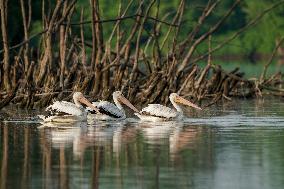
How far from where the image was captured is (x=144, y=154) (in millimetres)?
14578

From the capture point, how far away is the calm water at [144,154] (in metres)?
12.1

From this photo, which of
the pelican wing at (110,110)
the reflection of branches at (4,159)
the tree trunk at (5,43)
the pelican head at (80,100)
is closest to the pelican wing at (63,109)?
the pelican wing at (110,110)

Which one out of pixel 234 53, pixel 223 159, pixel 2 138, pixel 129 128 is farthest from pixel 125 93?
pixel 234 53

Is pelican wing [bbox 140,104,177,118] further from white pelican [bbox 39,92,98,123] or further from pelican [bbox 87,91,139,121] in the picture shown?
white pelican [bbox 39,92,98,123]

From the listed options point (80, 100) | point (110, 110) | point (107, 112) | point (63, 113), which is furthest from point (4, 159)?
point (80, 100)

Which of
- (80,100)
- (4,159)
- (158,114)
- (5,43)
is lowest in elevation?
(4,159)

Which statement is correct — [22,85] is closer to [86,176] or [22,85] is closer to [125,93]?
[125,93]

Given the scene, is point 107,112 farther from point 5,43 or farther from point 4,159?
point 4,159

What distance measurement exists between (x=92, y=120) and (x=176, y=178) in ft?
29.0

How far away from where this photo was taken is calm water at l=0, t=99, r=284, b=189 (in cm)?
1212

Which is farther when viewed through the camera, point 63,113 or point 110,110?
point 110,110

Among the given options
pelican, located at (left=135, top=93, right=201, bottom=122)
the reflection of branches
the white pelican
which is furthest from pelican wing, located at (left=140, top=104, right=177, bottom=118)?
the reflection of branches

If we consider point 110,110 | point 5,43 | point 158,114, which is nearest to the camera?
point 110,110

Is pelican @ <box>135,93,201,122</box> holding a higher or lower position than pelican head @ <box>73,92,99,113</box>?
lower
